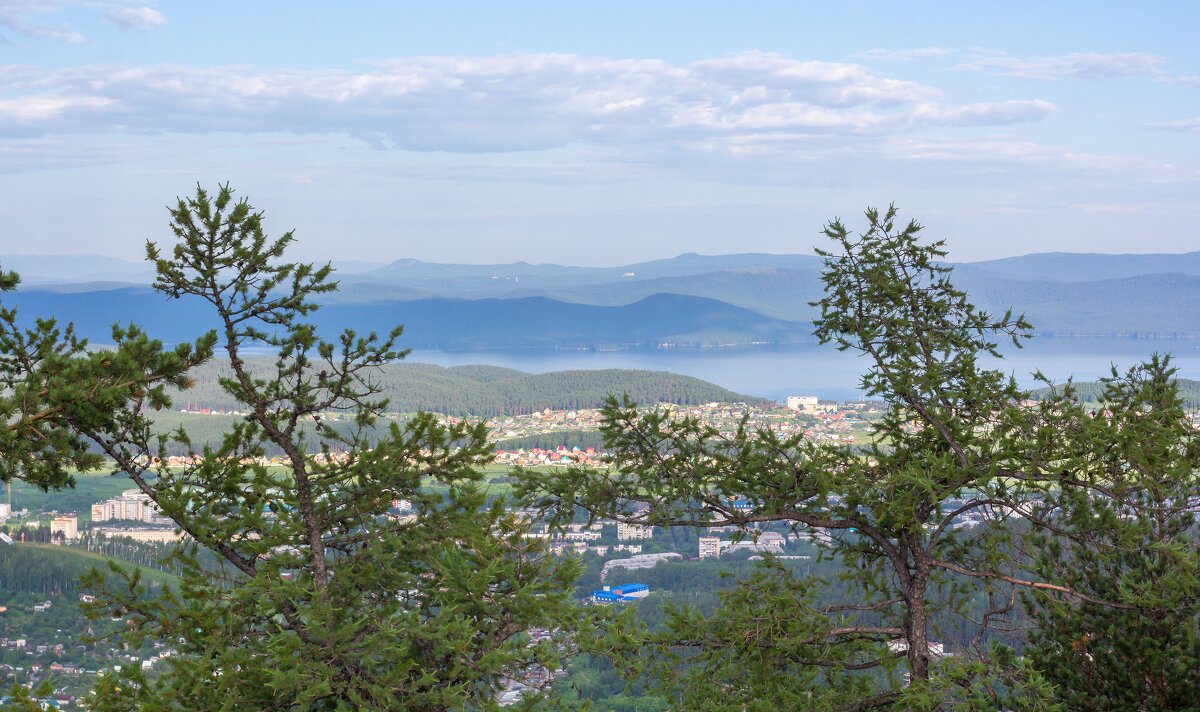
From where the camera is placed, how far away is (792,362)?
163 m

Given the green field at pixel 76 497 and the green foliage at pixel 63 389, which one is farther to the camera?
the green field at pixel 76 497

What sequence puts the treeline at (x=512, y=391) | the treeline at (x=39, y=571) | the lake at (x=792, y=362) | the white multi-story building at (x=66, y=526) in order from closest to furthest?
the treeline at (x=39, y=571), the white multi-story building at (x=66, y=526), the treeline at (x=512, y=391), the lake at (x=792, y=362)

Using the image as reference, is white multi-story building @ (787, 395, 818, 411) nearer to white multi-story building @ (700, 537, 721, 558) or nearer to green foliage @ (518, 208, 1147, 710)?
white multi-story building @ (700, 537, 721, 558)

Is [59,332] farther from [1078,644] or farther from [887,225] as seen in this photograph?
[1078,644]

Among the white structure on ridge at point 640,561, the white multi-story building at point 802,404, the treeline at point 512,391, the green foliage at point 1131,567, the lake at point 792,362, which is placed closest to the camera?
the green foliage at point 1131,567

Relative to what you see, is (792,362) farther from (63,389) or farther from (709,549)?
(63,389)

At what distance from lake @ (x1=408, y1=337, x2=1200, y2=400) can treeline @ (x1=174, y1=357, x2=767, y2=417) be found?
334 inches

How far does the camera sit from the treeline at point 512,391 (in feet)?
306

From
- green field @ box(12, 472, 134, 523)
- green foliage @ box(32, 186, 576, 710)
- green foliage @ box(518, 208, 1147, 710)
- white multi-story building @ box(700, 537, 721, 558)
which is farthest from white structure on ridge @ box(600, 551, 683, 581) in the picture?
green foliage @ box(32, 186, 576, 710)

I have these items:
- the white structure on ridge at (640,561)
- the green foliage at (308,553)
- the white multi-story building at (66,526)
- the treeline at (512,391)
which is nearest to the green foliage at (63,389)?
the green foliage at (308,553)

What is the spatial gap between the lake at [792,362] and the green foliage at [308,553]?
91135 mm

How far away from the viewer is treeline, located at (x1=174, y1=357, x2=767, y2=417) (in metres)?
93.2

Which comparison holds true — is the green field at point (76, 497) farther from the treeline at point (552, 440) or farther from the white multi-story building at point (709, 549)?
the white multi-story building at point (709, 549)

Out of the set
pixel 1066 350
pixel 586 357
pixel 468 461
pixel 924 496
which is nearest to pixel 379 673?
pixel 468 461
